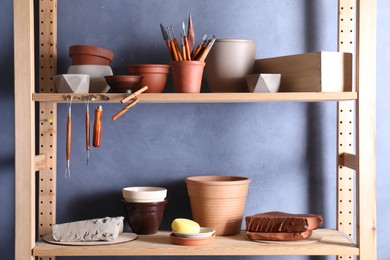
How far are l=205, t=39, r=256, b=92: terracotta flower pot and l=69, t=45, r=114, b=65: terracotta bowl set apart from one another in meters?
0.39

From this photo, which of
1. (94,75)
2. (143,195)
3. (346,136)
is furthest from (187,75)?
(346,136)

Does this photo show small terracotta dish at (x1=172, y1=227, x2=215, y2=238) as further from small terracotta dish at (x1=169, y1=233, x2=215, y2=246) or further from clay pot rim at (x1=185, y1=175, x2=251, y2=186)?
clay pot rim at (x1=185, y1=175, x2=251, y2=186)

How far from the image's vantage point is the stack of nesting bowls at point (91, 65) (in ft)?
6.75

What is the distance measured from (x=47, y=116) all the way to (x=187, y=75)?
24.0 inches

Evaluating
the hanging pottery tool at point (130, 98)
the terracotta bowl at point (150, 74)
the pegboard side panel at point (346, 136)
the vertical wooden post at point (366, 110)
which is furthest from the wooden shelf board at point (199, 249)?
the terracotta bowl at point (150, 74)

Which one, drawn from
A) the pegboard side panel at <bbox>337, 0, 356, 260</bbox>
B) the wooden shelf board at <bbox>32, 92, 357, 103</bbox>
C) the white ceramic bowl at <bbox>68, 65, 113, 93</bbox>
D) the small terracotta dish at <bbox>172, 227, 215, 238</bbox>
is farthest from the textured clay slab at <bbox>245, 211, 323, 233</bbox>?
the white ceramic bowl at <bbox>68, 65, 113, 93</bbox>

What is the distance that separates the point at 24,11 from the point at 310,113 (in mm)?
1128

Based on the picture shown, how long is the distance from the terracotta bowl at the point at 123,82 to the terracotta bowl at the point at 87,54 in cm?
14

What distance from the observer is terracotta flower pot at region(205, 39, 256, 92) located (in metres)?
2.07

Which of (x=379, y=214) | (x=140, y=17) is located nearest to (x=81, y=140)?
(x=140, y=17)

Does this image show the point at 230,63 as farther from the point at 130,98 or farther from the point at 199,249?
the point at 199,249

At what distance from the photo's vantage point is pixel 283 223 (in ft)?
6.47

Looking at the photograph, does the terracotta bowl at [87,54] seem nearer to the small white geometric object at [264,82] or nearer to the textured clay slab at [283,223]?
the small white geometric object at [264,82]

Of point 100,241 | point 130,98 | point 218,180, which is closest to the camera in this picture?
point 130,98
